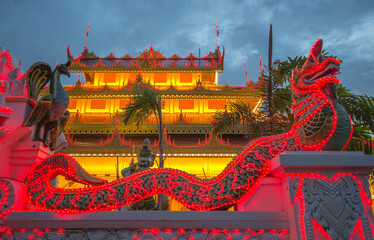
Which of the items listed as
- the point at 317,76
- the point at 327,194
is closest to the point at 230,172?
the point at 327,194

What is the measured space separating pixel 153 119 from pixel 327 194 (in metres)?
18.0

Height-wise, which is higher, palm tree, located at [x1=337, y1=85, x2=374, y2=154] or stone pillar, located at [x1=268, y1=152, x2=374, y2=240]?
palm tree, located at [x1=337, y1=85, x2=374, y2=154]

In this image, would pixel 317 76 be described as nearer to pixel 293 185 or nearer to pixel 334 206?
pixel 293 185

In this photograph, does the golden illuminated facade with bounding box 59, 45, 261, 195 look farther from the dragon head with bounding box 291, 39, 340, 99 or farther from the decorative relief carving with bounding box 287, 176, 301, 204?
the decorative relief carving with bounding box 287, 176, 301, 204

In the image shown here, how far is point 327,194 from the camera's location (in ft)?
10.5

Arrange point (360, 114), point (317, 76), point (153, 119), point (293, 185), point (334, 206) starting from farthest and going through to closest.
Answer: point (153, 119) → point (360, 114) → point (317, 76) → point (293, 185) → point (334, 206)

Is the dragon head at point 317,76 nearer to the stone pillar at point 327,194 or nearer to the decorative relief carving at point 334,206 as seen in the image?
the stone pillar at point 327,194

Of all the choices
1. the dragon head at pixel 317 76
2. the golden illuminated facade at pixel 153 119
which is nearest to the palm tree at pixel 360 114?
the dragon head at pixel 317 76

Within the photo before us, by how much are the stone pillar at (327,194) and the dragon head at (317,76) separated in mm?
986

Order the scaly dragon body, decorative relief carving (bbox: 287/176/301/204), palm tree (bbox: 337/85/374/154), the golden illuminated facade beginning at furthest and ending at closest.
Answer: the golden illuminated facade
palm tree (bbox: 337/85/374/154)
the scaly dragon body
decorative relief carving (bbox: 287/176/301/204)

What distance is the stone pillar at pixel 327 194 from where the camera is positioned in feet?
10.1

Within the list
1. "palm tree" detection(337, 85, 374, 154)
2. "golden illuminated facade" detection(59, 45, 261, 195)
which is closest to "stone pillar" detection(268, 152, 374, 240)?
"palm tree" detection(337, 85, 374, 154)

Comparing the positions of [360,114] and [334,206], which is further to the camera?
[360,114]

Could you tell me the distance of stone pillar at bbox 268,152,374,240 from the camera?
3074 mm
